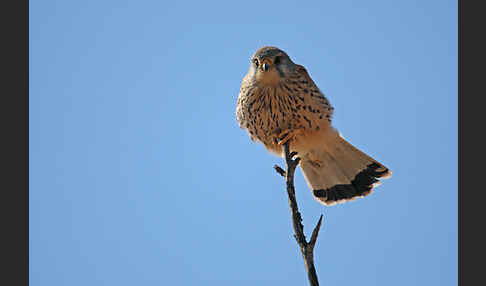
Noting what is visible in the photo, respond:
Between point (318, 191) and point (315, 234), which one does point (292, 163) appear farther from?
point (318, 191)

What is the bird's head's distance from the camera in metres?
4.58

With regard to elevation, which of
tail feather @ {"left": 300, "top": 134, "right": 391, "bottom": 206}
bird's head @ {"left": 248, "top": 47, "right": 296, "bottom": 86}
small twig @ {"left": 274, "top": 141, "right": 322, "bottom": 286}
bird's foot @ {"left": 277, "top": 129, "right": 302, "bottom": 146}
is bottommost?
small twig @ {"left": 274, "top": 141, "right": 322, "bottom": 286}

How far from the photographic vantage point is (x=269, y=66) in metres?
4.59

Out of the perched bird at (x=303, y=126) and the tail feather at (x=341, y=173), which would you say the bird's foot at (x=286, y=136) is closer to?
the perched bird at (x=303, y=126)

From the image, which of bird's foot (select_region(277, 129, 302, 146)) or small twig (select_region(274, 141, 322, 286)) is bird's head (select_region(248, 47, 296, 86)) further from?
small twig (select_region(274, 141, 322, 286))

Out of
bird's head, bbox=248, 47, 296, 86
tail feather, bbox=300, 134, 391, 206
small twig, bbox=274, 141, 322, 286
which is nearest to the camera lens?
small twig, bbox=274, 141, 322, 286

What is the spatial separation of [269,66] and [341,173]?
1.45 m

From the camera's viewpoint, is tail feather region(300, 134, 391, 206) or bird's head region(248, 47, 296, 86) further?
tail feather region(300, 134, 391, 206)

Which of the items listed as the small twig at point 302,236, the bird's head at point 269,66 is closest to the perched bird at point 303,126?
the bird's head at point 269,66

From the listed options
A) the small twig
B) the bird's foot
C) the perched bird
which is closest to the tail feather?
the perched bird

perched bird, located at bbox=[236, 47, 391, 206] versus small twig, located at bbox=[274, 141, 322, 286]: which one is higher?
perched bird, located at bbox=[236, 47, 391, 206]

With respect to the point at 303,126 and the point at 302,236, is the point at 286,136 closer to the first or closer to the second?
the point at 303,126

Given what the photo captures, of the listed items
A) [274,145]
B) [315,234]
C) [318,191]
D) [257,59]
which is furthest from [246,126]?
[315,234]

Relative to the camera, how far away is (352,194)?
5309mm
